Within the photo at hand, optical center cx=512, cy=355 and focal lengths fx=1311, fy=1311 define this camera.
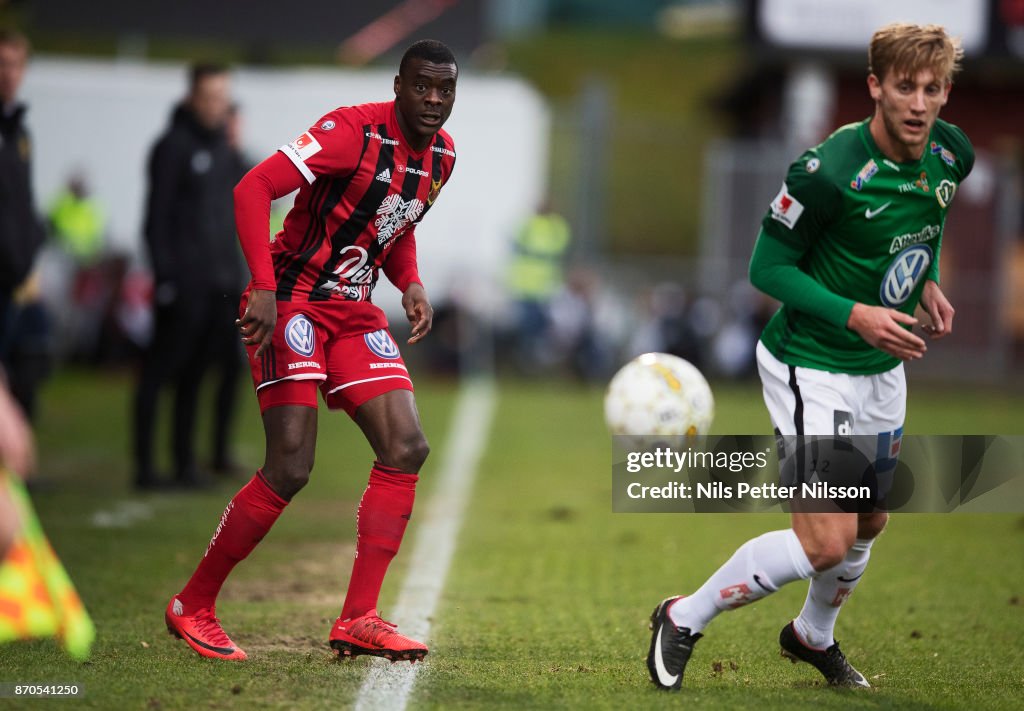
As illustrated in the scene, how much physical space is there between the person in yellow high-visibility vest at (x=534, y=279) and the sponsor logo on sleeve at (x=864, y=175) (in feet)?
48.4

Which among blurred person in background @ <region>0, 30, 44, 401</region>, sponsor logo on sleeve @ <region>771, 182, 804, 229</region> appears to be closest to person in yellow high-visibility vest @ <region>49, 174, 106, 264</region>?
blurred person in background @ <region>0, 30, 44, 401</region>

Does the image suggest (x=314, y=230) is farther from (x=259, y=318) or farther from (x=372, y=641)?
(x=372, y=641)

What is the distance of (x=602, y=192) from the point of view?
21.0 m

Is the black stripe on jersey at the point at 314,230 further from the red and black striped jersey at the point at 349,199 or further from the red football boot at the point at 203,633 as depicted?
the red football boot at the point at 203,633

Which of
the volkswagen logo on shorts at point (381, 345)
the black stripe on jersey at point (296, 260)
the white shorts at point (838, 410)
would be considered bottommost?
the white shorts at point (838, 410)

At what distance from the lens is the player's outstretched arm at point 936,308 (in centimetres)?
478

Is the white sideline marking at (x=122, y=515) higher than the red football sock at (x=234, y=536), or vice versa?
the red football sock at (x=234, y=536)

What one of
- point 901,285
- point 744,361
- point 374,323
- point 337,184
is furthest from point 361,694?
point 744,361

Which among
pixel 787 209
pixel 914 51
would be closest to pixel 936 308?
pixel 787 209

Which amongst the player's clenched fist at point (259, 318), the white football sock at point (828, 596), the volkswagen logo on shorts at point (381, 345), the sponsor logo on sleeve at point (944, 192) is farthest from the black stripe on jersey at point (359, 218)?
the white football sock at point (828, 596)

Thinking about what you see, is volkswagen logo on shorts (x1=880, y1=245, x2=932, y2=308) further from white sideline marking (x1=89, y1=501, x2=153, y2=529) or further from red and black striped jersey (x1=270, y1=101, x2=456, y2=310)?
white sideline marking (x1=89, y1=501, x2=153, y2=529)

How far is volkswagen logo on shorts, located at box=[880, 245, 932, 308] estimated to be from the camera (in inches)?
183

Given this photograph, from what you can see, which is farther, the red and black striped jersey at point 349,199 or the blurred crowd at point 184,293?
the blurred crowd at point 184,293
